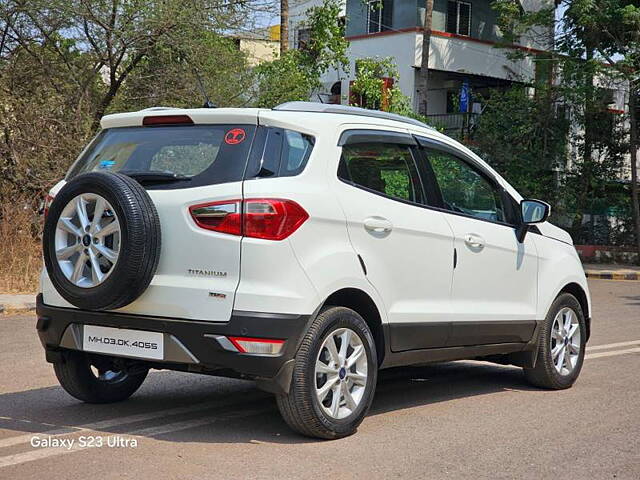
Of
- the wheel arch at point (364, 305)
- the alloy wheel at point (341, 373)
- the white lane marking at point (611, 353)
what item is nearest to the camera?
the alloy wheel at point (341, 373)

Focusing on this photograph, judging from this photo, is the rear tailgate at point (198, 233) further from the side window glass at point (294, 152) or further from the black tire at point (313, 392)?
the black tire at point (313, 392)

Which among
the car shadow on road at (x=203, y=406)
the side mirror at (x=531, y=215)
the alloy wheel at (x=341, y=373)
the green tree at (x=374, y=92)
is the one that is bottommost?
the car shadow on road at (x=203, y=406)

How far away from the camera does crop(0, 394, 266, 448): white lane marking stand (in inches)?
222

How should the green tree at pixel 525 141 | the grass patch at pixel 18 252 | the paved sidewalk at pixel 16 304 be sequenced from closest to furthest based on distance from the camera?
the paved sidewalk at pixel 16 304, the grass patch at pixel 18 252, the green tree at pixel 525 141

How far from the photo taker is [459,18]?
1387 inches

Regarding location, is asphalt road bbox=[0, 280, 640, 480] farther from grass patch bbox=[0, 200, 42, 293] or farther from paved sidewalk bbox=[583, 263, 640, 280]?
paved sidewalk bbox=[583, 263, 640, 280]

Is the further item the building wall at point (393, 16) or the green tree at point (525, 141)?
the building wall at point (393, 16)

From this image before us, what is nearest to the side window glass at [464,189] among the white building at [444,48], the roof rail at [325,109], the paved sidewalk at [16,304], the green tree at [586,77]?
the roof rail at [325,109]

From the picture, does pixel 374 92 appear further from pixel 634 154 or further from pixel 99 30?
pixel 99 30

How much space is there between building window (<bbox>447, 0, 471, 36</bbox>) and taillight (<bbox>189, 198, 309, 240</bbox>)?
30.6 m

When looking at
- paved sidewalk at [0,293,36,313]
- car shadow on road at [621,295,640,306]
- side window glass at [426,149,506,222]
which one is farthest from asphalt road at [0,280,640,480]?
car shadow on road at [621,295,640,306]

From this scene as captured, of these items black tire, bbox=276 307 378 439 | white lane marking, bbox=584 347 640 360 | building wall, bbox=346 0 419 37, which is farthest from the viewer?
building wall, bbox=346 0 419 37

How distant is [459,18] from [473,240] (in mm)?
29516

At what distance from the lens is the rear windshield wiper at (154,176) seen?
576 centimetres
